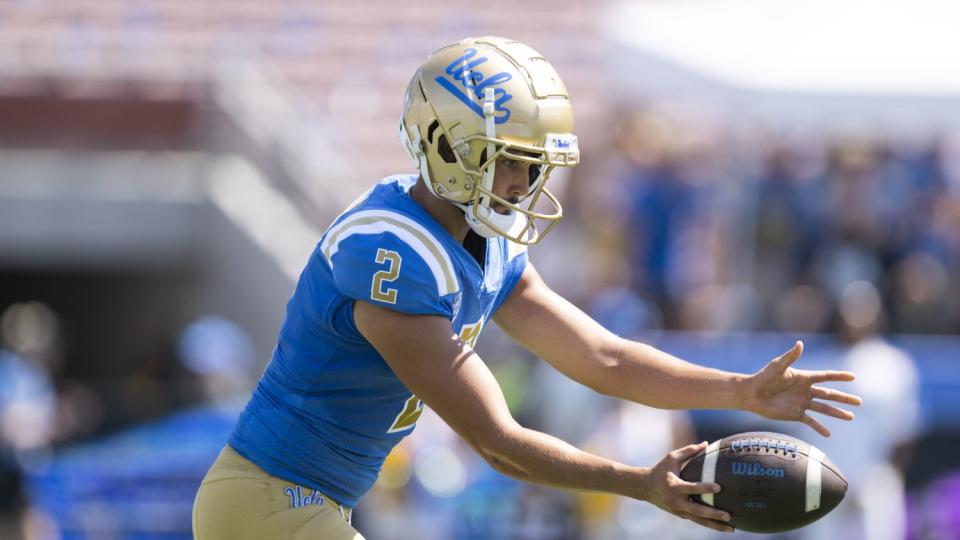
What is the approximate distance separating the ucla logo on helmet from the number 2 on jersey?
43cm

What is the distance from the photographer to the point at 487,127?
3672mm

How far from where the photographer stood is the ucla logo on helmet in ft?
12.1

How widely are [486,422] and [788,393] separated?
0.88 meters

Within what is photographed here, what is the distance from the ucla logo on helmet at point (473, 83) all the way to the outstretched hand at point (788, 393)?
95 centimetres

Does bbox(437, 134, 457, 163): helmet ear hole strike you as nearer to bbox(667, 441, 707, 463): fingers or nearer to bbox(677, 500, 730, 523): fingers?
bbox(667, 441, 707, 463): fingers

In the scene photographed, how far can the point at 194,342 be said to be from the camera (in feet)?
32.6

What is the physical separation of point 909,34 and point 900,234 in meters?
1.46

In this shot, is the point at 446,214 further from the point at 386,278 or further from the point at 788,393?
the point at 788,393

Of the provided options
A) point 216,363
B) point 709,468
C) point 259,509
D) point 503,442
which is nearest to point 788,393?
point 709,468

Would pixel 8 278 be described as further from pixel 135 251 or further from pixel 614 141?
pixel 614 141

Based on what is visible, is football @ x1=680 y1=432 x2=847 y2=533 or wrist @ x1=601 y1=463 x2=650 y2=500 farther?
football @ x1=680 y1=432 x2=847 y2=533

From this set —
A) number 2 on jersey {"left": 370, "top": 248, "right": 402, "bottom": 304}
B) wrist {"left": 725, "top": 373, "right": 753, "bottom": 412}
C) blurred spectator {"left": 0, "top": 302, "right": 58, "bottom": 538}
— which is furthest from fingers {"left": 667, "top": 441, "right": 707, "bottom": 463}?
blurred spectator {"left": 0, "top": 302, "right": 58, "bottom": 538}

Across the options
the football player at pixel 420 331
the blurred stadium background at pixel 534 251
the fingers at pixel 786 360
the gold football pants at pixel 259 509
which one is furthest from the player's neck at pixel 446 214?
Result: the blurred stadium background at pixel 534 251

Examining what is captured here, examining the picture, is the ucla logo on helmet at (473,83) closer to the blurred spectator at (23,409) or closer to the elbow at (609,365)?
the elbow at (609,365)
